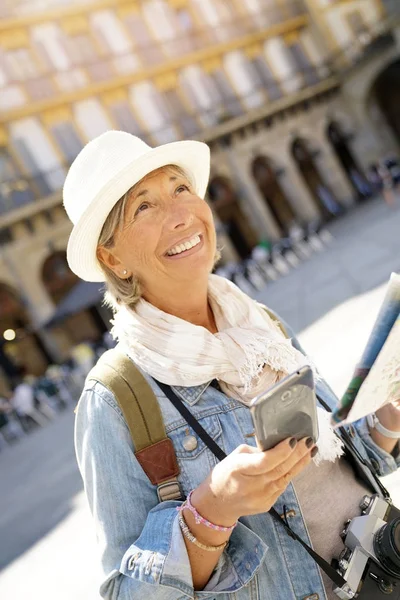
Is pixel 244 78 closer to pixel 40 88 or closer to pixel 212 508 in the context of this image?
pixel 40 88

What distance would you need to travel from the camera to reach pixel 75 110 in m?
21.1

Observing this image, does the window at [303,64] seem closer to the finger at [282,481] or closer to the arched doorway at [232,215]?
the arched doorway at [232,215]

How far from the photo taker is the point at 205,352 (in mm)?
1587

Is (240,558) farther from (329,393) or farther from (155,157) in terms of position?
(155,157)

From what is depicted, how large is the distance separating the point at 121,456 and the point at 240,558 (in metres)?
0.43

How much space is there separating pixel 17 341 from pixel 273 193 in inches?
579

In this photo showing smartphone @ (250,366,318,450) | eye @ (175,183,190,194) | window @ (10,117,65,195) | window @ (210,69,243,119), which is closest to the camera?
smartphone @ (250,366,318,450)

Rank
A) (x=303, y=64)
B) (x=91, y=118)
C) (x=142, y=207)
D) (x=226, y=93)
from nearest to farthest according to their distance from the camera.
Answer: (x=142, y=207), (x=91, y=118), (x=226, y=93), (x=303, y=64)

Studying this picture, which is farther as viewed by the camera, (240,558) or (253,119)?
(253,119)

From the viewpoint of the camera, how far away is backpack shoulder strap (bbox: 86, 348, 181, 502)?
1.42 meters

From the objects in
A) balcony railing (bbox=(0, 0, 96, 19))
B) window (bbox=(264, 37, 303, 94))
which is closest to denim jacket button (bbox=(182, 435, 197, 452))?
balcony railing (bbox=(0, 0, 96, 19))

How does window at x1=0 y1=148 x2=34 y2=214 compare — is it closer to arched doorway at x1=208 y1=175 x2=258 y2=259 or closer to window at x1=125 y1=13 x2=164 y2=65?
window at x1=125 y1=13 x2=164 y2=65

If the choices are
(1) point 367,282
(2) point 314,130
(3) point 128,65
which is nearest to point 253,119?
(2) point 314,130

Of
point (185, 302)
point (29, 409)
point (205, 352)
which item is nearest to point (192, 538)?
point (205, 352)
